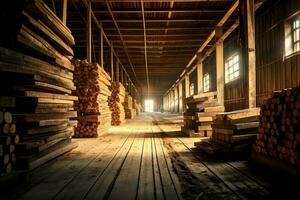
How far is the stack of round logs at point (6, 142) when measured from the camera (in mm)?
3633

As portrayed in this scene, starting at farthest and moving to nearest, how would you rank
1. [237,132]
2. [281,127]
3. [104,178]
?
[237,132], [281,127], [104,178]

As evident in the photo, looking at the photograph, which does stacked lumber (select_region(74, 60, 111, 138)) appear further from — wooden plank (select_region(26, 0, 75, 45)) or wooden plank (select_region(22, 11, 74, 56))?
wooden plank (select_region(26, 0, 75, 45))

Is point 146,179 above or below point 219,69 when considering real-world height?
below

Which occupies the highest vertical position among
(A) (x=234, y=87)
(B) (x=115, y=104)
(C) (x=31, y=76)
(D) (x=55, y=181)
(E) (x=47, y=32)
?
(E) (x=47, y=32)

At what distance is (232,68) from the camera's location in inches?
666

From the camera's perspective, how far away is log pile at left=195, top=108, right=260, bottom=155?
548 cm

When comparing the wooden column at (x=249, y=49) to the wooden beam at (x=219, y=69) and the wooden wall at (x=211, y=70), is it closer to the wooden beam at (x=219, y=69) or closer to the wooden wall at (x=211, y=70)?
the wooden beam at (x=219, y=69)

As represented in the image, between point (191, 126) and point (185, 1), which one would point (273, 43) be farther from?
point (191, 126)

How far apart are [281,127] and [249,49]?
457cm

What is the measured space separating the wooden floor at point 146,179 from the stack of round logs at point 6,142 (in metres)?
0.39

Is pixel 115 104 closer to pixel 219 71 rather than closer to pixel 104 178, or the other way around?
pixel 219 71

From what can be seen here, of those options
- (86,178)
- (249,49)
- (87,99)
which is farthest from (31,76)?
(249,49)

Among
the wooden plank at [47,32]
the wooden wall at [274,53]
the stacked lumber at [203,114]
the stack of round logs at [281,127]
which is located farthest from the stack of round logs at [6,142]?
the wooden wall at [274,53]

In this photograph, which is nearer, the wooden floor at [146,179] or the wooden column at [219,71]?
the wooden floor at [146,179]
